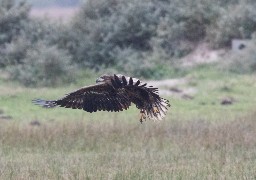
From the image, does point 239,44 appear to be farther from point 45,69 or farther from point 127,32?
point 45,69

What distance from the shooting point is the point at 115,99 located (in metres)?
8.28

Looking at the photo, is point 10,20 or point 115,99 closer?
point 115,99

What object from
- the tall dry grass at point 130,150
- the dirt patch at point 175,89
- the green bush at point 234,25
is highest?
the green bush at point 234,25

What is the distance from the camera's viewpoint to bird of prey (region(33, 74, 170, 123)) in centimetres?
756

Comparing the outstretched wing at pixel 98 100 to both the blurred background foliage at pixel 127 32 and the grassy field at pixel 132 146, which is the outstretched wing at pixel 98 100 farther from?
the blurred background foliage at pixel 127 32

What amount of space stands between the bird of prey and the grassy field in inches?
58.9

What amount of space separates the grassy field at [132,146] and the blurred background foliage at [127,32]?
9566 mm

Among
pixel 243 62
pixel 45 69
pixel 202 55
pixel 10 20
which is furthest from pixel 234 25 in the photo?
pixel 10 20

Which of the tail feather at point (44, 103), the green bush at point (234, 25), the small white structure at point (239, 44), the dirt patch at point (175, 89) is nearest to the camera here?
the tail feather at point (44, 103)

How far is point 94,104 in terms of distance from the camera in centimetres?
830

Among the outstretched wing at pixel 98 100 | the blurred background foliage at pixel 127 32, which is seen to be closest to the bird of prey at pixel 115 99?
the outstretched wing at pixel 98 100

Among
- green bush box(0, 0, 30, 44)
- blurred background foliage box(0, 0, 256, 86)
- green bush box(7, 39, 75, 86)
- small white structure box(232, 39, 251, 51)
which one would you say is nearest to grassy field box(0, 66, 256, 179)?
green bush box(7, 39, 75, 86)

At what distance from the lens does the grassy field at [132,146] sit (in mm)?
10031

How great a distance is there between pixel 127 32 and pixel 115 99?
77.8ft
